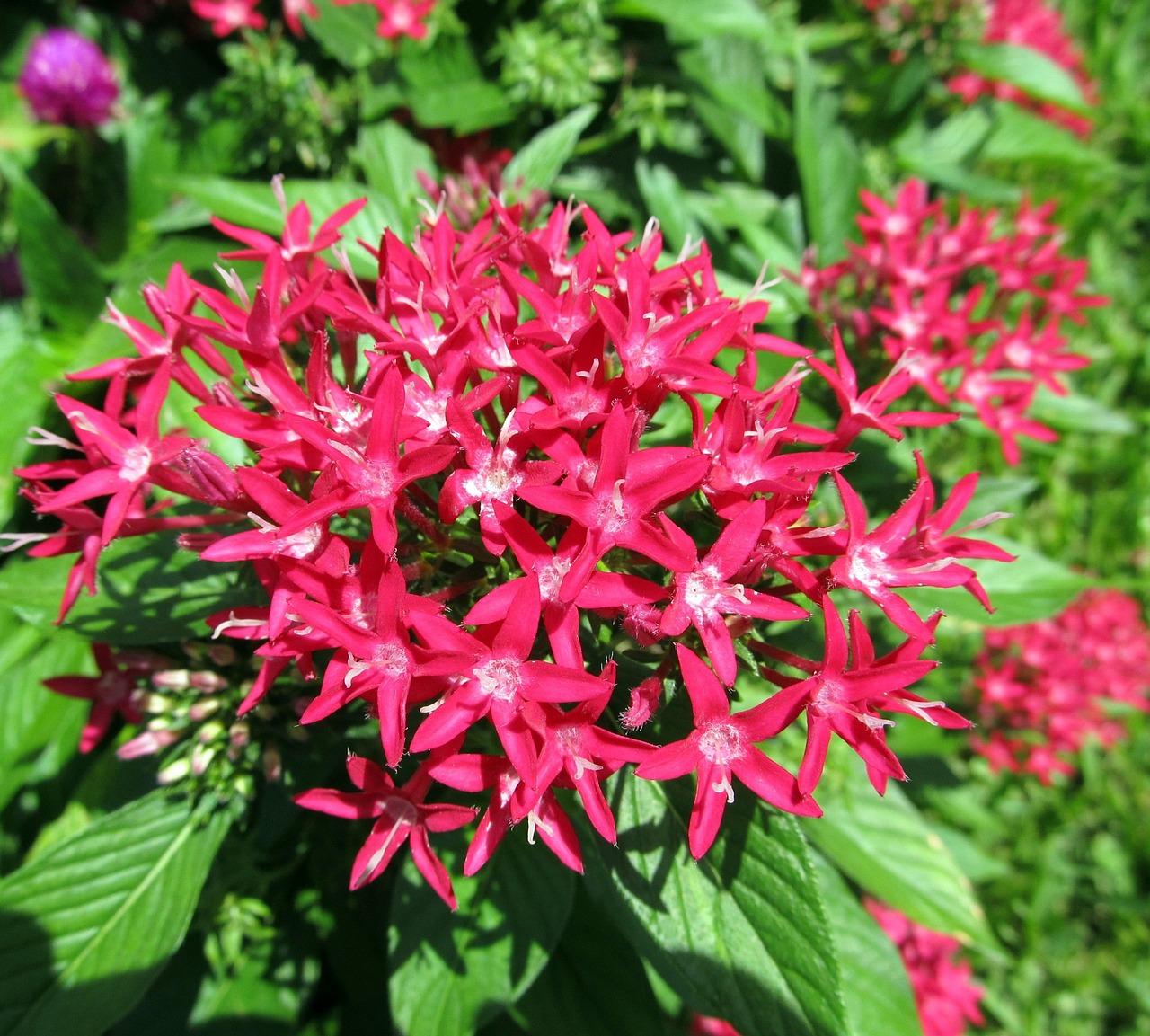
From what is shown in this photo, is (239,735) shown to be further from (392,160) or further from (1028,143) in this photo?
(1028,143)

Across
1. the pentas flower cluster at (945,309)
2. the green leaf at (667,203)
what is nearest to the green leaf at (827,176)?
the pentas flower cluster at (945,309)

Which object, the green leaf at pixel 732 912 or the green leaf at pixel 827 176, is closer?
the green leaf at pixel 732 912

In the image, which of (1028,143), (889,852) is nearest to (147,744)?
(889,852)

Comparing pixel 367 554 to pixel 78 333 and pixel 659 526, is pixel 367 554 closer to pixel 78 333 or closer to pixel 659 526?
pixel 659 526

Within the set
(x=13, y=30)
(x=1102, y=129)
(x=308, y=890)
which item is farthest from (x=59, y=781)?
(x=1102, y=129)

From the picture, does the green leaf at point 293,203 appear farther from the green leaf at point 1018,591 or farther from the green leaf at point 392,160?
the green leaf at point 1018,591

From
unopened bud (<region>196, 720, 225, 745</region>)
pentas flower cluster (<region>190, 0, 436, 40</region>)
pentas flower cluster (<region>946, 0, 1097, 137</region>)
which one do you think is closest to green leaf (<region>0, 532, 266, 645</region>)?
unopened bud (<region>196, 720, 225, 745</region>)
